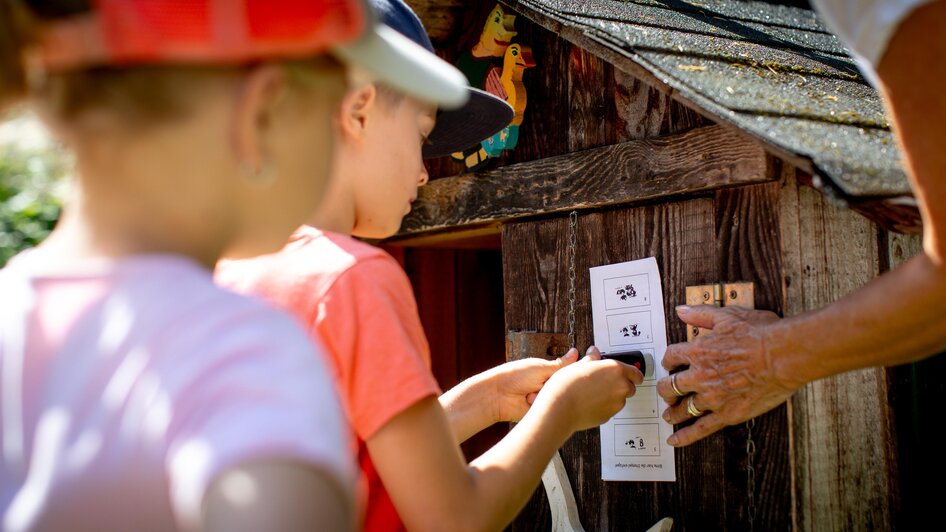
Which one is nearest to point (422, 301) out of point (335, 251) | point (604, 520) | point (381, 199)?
point (604, 520)

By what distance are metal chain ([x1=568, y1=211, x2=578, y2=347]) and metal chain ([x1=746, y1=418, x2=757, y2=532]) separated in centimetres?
66

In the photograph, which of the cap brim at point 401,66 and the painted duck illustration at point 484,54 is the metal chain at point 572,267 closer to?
the painted duck illustration at point 484,54

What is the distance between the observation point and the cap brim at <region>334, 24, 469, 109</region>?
1.05m

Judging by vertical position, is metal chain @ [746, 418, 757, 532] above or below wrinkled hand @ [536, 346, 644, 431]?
below

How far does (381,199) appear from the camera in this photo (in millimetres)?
2182

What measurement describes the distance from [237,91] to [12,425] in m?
0.37

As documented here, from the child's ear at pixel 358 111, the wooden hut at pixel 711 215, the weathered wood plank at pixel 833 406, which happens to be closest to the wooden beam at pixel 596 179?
the wooden hut at pixel 711 215

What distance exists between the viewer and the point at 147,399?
832mm

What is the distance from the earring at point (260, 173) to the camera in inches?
38.6

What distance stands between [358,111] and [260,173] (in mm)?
1155

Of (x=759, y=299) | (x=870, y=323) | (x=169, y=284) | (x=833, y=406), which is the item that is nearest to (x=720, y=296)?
(x=759, y=299)

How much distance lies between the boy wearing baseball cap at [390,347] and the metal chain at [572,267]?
78cm

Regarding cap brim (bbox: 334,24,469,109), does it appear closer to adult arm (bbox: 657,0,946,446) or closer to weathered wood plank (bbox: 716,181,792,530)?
adult arm (bbox: 657,0,946,446)

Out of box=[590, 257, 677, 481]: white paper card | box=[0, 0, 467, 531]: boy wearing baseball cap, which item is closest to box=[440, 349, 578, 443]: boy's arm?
box=[590, 257, 677, 481]: white paper card
